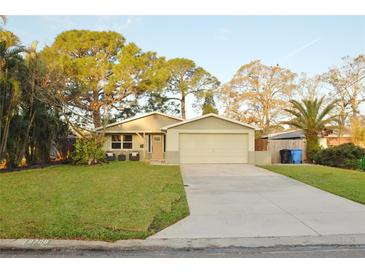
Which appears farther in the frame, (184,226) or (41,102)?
(41,102)

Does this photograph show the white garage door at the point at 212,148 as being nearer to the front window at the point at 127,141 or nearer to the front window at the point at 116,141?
the front window at the point at 127,141

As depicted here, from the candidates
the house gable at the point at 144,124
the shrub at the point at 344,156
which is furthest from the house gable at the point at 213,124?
the shrub at the point at 344,156

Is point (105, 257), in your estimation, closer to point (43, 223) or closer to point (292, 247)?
point (43, 223)

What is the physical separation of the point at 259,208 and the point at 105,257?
149 inches

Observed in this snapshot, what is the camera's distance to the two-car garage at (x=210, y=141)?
1873 cm

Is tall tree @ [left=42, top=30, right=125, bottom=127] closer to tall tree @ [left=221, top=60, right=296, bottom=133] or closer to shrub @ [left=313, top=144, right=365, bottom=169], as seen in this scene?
tall tree @ [left=221, top=60, right=296, bottom=133]

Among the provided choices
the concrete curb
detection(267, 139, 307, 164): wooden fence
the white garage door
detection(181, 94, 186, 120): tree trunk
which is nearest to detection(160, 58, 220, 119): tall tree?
detection(181, 94, 186, 120): tree trunk

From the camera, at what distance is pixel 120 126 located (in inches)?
887

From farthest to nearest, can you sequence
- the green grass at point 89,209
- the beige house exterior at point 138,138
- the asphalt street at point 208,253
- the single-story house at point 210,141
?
the beige house exterior at point 138,138, the single-story house at point 210,141, the green grass at point 89,209, the asphalt street at point 208,253

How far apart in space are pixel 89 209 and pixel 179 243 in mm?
2615

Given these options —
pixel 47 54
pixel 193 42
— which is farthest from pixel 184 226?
pixel 47 54

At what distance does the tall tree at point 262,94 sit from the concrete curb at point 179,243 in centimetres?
2967

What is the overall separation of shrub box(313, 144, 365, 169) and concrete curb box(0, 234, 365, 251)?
13.4m

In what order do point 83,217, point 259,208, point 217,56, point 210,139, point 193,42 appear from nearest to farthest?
point 83,217, point 259,208, point 193,42, point 217,56, point 210,139
